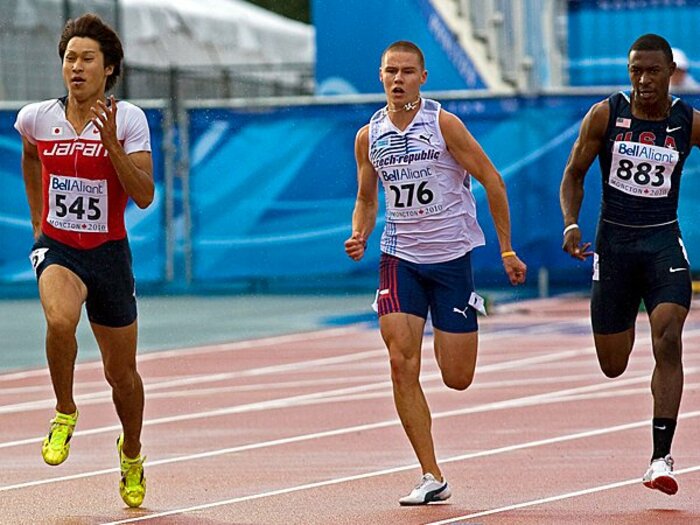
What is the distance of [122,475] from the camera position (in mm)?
8383

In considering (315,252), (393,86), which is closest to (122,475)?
(393,86)

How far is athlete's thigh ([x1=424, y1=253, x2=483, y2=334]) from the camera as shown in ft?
28.7

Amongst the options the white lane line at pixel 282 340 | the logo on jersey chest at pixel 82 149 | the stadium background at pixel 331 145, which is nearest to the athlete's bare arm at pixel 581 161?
the logo on jersey chest at pixel 82 149

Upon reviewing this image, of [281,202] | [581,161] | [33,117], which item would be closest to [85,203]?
[33,117]

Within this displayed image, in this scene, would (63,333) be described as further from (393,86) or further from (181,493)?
(393,86)

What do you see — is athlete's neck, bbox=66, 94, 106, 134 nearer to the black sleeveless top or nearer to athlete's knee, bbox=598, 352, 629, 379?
the black sleeveless top

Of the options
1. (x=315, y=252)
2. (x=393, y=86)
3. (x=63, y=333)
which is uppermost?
(x=393, y=86)

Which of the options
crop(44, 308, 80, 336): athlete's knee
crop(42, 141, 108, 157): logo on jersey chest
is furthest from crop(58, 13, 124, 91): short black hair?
crop(44, 308, 80, 336): athlete's knee

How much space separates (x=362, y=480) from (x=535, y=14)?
1702 centimetres

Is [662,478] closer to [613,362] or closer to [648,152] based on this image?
[613,362]

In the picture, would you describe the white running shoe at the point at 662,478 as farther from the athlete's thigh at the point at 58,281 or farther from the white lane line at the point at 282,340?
the white lane line at the point at 282,340

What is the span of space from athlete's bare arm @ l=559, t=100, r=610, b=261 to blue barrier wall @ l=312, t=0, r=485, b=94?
16.9 meters

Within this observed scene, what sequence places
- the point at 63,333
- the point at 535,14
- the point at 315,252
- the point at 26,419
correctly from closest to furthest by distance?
the point at 63,333 → the point at 26,419 → the point at 315,252 → the point at 535,14

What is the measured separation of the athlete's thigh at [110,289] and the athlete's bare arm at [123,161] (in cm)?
33
